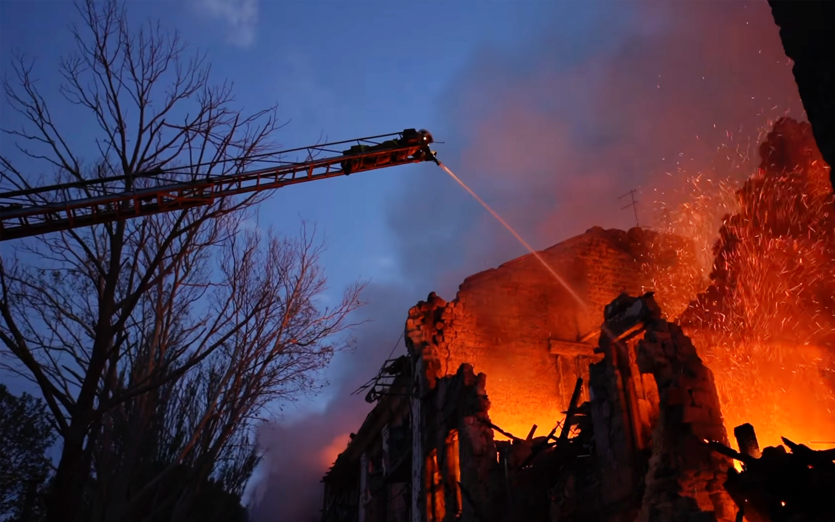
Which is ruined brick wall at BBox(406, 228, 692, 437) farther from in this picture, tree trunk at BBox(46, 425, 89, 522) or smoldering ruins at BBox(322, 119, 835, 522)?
tree trunk at BBox(46, 425, 89, 522)

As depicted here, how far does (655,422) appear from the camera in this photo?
1185 centimetres

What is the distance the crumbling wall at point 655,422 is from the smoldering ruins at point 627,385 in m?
0.03

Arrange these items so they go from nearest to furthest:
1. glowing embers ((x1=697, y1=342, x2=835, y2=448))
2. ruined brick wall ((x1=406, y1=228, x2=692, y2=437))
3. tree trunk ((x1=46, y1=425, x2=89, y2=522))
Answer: tree trunk ((x1=46, y1=425, x2=89, y2=522)) < glowing embers ((x1=697, y1=342, x2=835, y2=448)) < ruined brick wall ((x1=406, y1=228, x2=692, y2=437))

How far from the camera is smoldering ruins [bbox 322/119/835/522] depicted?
33.5 ft

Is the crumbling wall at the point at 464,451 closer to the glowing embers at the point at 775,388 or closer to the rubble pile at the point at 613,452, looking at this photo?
the rubble pile at the point at 613,452

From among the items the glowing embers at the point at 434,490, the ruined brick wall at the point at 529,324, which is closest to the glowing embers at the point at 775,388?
the ruined brick wall at the point at 529,324

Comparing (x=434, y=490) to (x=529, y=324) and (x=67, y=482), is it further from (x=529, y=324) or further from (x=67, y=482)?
(x=67, y=482)

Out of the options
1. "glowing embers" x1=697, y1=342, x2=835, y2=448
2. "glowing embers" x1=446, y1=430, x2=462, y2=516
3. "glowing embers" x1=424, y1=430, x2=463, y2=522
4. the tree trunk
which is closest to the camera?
the tree trunk

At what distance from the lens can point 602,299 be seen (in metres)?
23.0

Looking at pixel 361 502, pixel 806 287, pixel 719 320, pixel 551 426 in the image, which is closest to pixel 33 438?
pixel 361 502

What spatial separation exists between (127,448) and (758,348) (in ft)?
64.0

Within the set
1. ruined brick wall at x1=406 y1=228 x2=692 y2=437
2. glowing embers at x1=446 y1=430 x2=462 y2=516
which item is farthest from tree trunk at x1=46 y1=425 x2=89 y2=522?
ruined brick wall at x1=406 y1=228 x2=692 y2=437

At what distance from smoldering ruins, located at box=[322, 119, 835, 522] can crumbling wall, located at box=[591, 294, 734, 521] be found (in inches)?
1.2

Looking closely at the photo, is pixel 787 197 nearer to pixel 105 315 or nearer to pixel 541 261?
pixel 541 261
